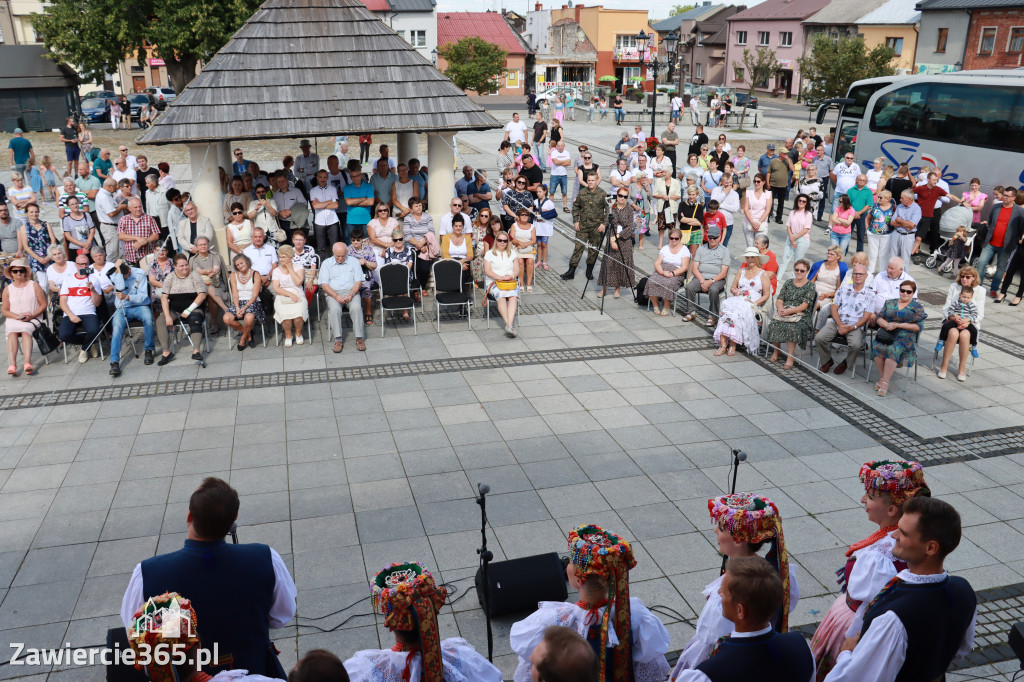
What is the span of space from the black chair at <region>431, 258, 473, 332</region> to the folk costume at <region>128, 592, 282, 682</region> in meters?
9.15

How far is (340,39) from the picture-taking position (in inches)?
528

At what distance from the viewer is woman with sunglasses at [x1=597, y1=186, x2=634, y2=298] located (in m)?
13.4

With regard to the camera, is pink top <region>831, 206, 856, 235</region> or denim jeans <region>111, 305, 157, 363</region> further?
pink top <region>831, 206, 856, 235</region>

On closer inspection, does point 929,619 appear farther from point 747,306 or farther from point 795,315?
point 747,306

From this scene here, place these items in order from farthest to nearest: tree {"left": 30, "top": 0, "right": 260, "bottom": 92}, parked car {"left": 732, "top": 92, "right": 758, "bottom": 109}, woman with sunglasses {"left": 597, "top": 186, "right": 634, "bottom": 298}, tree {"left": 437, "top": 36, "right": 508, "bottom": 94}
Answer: tree {"left": 437, "top": 36, "right": 508, "bottom": 94}, parked car {"left": 732, "top": 92, "right": 758, "bottom": 109}, tree {"left": 30, "top": 0, "right": 260, "bottom": 92}, woman with sunglasses {"left": 597, "top": 186, "right": 634, "bottom": 298}

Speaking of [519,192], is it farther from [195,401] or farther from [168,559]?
[168,559]

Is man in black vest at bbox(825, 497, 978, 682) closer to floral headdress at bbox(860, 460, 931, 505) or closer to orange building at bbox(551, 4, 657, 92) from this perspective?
floral headdress at bbox(860, 460, 931, 505)

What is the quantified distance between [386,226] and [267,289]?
85.0 inches

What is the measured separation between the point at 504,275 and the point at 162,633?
30.9 feet

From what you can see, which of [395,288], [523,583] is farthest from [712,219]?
[523,583]

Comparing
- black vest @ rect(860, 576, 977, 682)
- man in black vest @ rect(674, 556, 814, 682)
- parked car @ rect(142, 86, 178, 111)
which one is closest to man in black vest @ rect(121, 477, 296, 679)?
man in black vest @ rect(674, 556, 814, 682)

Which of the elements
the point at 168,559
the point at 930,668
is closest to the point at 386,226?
the point at 168,559

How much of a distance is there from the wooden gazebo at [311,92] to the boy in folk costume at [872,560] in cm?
979

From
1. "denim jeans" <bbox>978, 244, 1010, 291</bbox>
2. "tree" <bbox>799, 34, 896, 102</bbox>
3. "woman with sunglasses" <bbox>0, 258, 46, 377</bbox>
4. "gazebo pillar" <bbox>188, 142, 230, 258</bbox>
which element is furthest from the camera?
"tree" <bbox>799, 34, 896, 102</bbox>
